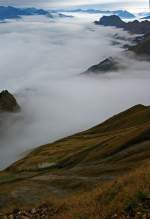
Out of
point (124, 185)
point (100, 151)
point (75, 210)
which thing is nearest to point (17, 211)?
point (75, 210)

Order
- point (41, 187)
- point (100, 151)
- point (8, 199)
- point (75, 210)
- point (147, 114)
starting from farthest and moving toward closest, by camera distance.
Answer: point (147, 114) < point (100, 151) < point (41, 187) < point (8, 199) < point (75, 210)

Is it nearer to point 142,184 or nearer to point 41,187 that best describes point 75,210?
point 142,184

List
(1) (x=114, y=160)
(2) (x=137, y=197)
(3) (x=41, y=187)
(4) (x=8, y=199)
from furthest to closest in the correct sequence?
1. (1) (x=114, y=160)
2. (3) (x=41, y=187)
3. (4) (x=8, y=199)
4. (2) (x=137, y=197)

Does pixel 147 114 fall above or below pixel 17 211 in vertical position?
above

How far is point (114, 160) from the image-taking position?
7019cm

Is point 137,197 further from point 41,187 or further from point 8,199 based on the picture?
point 41,187

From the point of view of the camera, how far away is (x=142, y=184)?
26469 millimetres

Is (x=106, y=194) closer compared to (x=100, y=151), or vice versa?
(x=106, y=194)

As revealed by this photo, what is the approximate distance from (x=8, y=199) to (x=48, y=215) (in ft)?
32.0

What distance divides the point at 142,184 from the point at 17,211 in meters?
9.73

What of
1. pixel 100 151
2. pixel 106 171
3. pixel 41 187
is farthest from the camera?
pixel 100 151

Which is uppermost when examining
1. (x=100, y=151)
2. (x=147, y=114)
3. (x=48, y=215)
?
(x=147, y=114)

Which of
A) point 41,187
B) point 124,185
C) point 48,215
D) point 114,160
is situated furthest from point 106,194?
point 114,160

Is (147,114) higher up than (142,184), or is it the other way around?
(147,114)
